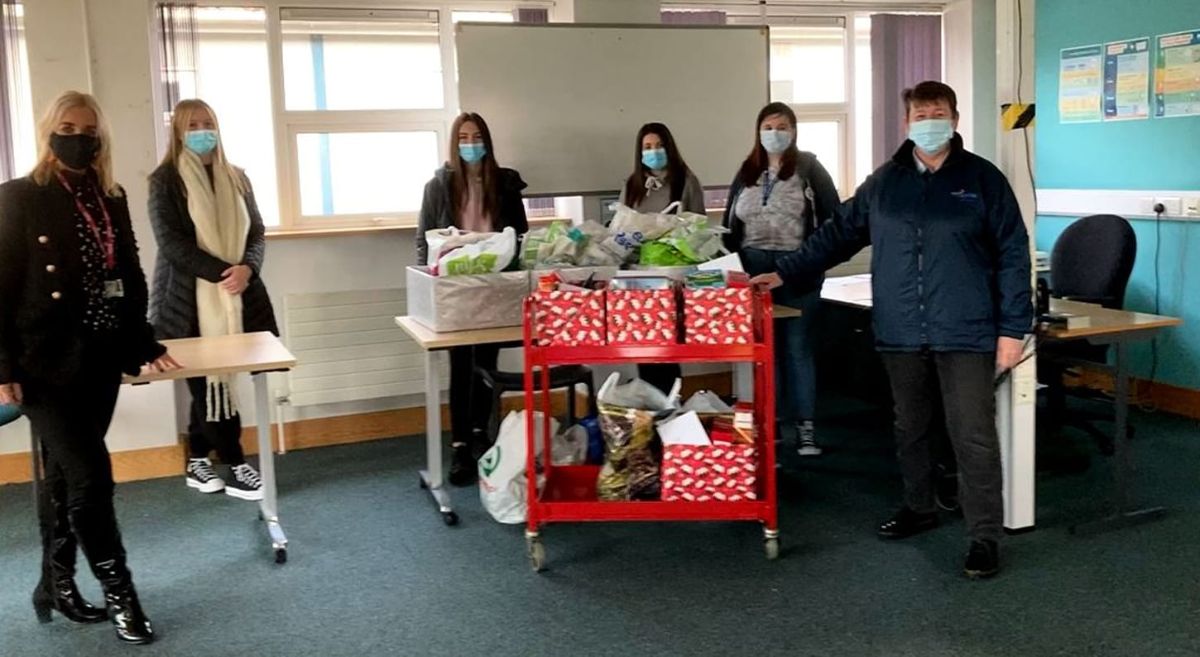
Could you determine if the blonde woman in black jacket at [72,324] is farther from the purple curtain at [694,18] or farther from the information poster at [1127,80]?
the information poster at [1127,80]

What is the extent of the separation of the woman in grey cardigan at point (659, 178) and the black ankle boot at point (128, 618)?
2.27 m

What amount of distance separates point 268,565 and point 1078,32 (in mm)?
4509

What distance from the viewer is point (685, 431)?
11.2 feet

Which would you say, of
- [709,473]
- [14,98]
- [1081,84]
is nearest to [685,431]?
[709,473]

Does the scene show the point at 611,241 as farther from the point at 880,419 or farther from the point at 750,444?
the point at 880,419

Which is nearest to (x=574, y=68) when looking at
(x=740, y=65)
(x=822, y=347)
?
(x=740, y=65)

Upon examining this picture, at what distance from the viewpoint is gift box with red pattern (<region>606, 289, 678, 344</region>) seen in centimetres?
327

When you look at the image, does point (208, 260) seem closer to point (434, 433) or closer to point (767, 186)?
point (434, 433)

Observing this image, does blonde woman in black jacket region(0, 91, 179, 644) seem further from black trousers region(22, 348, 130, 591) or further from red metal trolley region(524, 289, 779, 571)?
red metal trolley region(524, 289, 779, 571)

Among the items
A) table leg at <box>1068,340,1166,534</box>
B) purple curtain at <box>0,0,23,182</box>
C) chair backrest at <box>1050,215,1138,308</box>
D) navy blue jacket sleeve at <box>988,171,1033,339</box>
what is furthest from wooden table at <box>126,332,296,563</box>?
chair backrest at <box>1050,215,1138,308</box>

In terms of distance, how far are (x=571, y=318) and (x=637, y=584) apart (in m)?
0.81

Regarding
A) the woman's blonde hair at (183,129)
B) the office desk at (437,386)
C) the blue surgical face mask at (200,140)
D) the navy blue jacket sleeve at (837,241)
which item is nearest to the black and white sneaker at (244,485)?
the office desk at (437,386)

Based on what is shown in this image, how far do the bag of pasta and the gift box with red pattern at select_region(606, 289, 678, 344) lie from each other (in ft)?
1.17

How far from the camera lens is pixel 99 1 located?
434 centimetres
